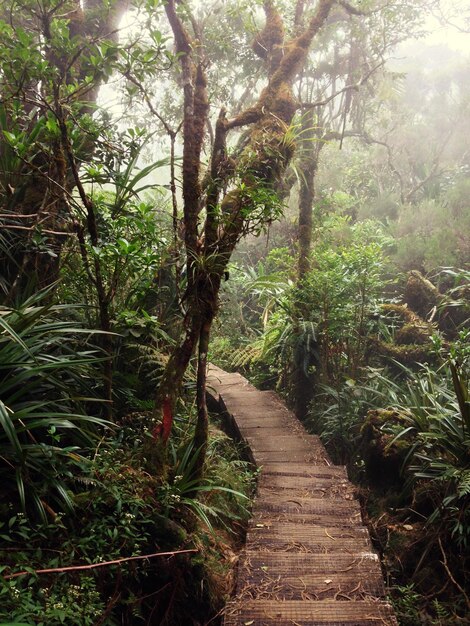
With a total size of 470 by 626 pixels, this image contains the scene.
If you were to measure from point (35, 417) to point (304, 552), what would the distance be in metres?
1.65

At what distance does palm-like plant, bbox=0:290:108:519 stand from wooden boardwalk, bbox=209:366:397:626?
106cm

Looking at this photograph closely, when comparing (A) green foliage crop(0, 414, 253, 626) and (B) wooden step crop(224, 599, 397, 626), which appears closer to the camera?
(A) green foliage crop(0, 414, 253, 626)

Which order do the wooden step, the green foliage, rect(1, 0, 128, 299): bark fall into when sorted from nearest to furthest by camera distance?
the green foliage
the wooden step
rect(1, 0, 128, 299): bark

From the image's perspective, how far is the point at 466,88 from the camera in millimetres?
17609

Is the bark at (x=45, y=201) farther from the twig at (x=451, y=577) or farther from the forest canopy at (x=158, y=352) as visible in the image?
the twig at (x=451, y=577)

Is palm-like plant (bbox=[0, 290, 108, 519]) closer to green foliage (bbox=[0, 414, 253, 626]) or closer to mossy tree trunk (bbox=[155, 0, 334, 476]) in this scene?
green foliage (bbox=[0, 414, 253, 626])

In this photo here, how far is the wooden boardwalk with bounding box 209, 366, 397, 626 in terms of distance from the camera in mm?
2156

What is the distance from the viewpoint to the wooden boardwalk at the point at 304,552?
2156 mm

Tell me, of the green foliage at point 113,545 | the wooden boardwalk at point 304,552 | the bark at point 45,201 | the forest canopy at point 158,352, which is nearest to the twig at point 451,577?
the forest canopy at point 158,352

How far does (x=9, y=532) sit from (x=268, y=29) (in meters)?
6.64

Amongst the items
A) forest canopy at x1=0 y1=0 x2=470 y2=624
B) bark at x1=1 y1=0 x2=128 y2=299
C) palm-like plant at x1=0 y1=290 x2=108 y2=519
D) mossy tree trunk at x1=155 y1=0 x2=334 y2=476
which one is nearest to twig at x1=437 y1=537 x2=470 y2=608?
forest canopy at x1=0 y1=0 x2=470 y2=624

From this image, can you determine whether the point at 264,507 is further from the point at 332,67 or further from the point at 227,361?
the point at 332,67

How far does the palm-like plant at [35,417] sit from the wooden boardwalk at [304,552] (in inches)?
41.9

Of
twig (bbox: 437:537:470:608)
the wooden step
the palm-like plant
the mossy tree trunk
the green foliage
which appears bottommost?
twig (bbox: 437:537:470:608)
